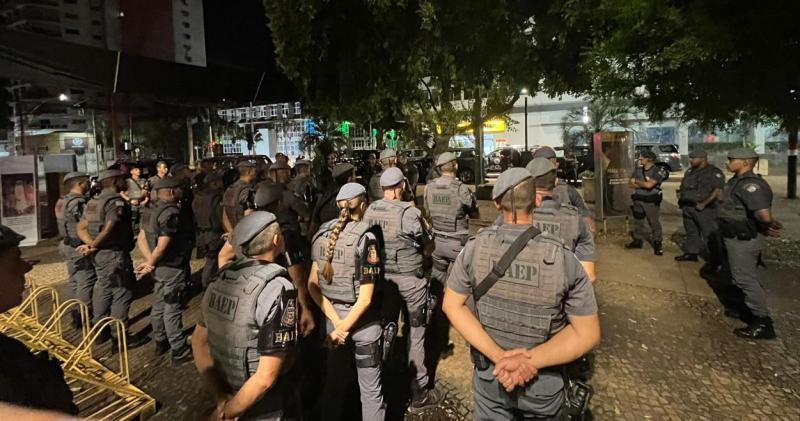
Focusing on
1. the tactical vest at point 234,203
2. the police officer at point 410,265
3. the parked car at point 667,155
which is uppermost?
the parked car at point 667,155

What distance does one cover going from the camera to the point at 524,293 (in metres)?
2.02

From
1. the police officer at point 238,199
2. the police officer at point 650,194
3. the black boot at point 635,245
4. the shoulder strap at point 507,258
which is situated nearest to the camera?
the shoulder strap at point 507,258

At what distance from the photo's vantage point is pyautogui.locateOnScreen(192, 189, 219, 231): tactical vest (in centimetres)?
638

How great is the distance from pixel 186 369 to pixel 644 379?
4155 mm

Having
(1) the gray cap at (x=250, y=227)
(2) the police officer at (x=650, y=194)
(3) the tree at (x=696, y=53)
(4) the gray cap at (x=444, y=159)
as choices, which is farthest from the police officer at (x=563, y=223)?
(2) the police officer at (x=650, y=194)

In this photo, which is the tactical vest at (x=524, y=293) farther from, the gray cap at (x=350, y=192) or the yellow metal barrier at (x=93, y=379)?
the yellow metal barrier at (x=93, y=379)

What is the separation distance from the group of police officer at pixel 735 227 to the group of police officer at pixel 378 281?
2 cm

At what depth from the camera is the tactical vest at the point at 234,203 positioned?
5.62m

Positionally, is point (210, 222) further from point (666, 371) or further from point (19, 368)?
point (666, 371)

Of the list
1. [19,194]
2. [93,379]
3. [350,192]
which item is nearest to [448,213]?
[350,192]

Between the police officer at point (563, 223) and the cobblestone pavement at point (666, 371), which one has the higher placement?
the police officer at point (563, 223)

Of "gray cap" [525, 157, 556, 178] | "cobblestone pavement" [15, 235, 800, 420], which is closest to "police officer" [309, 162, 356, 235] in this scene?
"cobblestone pavement" [15, 235, 800, 420]

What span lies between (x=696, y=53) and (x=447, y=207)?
2.97m

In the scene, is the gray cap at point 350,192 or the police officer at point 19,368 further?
the gray cap at point 350,192
